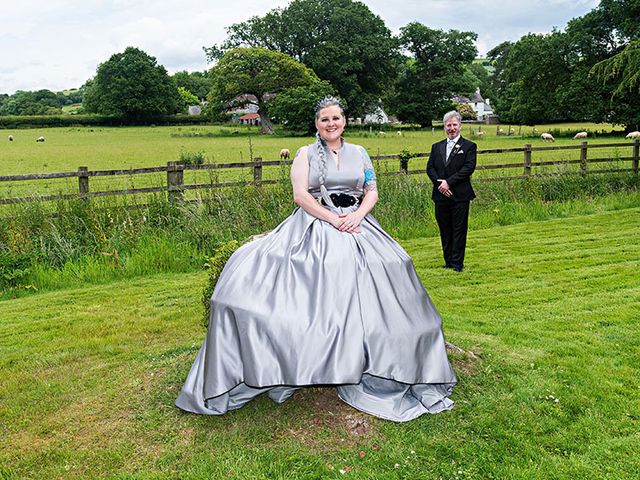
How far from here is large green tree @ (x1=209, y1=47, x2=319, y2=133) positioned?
2110 inches

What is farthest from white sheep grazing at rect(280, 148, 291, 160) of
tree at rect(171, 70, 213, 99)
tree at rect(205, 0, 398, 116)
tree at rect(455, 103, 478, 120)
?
tree at rect(171, 70, 213, 99)

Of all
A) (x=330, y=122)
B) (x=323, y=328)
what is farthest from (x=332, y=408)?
(x=330, y=122)

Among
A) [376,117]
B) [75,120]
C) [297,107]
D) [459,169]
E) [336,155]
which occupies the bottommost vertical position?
[459,169]

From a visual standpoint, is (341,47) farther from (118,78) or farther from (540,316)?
(540,316)

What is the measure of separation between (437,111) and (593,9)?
22.4 m

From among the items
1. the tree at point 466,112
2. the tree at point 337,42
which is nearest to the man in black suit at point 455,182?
the tree at point 337,42

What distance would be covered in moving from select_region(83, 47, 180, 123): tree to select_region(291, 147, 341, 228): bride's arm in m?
70.8

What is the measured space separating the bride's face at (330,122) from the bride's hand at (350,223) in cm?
54

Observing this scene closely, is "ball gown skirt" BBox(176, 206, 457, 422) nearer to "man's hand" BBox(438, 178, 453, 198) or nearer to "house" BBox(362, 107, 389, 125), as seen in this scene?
"man's hand" BBox(438, 178, 453, 198)

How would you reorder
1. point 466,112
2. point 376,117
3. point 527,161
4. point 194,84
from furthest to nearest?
point 194,84 < point 466,112 < point 376,117 < point 527,161

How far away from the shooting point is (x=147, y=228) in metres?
9.47

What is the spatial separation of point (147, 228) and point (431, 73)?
5775cm

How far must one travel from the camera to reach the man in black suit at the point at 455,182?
797cm

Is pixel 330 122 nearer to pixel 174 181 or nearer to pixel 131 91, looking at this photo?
pixel 174 181
